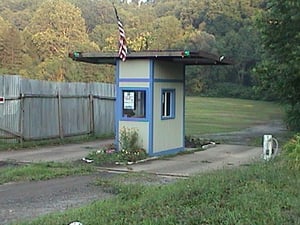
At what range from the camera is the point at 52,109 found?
21.5m

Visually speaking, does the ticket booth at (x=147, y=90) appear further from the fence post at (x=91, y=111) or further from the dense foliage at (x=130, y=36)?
the dense foliage at (x=130, y=36)

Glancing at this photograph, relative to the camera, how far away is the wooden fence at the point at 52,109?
19594mm

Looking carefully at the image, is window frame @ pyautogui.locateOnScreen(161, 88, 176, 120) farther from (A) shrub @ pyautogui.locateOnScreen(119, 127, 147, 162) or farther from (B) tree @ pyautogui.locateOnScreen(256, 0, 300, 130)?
(B) tree @ pyautogui.locateOnScreen(256, 0, 300, 130)

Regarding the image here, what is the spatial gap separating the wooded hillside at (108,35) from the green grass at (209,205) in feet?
150

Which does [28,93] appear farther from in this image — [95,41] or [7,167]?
[95,41]

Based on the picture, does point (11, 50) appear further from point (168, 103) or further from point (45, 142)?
point (168, 103)

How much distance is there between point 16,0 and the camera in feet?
274

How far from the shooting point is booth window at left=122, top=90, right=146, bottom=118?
18.1 metres

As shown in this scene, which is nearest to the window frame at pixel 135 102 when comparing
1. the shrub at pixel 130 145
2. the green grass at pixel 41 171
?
the shrub at pixel 130 145

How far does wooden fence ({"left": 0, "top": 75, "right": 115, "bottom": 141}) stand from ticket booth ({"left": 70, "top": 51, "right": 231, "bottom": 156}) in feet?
8.86

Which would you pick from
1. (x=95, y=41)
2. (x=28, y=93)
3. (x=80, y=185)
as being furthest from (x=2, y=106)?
(x=95, y=41)

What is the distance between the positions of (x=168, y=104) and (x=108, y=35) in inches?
2210

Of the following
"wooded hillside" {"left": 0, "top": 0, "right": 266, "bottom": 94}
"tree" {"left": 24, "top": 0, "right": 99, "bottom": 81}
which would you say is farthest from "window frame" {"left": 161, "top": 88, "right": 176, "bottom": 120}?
"tree" {"left": 24, "top": 0, "right": 99, "bottom": 81}

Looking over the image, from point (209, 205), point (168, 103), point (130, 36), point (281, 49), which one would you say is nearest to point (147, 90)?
point (168, 103)
